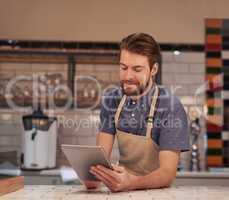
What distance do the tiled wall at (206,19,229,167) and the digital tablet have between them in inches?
91.9

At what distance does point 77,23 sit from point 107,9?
0.29m

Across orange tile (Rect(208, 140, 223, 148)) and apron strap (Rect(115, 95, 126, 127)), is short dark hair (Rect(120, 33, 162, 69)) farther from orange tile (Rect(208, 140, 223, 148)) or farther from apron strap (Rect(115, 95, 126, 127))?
orange tile (Rect(208, 140, 223, 148))

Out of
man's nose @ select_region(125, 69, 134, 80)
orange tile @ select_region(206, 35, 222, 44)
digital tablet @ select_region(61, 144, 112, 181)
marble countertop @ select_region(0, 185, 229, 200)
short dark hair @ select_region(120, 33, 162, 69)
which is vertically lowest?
marble countertop @ select_region(0, 185, 229, 200)

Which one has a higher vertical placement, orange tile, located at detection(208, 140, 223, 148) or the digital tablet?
the digital tablet

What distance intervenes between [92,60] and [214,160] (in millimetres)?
1368

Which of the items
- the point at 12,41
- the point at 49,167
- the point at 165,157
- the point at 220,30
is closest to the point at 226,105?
the point at 220,30

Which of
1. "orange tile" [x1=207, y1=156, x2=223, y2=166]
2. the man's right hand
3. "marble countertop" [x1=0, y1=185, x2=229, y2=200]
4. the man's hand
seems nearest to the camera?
"marble countertop" [x1=0, y1=185, x2=229, y2=200]

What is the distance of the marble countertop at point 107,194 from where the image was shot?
1.48 metres

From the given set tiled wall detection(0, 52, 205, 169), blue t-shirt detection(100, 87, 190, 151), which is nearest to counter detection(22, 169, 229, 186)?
tiled wall detection(0, 52, 205, 169)

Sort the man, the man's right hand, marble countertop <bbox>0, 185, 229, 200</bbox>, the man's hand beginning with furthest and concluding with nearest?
the man < the man's right hand < the man's hand < marble countertop <bbox>0, 185, 229, 200</bbox>

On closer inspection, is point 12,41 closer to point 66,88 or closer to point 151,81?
point 66,88

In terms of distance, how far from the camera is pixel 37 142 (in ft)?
11.6

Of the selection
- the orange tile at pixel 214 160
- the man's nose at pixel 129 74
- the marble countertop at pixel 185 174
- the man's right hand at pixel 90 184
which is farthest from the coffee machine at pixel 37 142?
the man's right hand at pixel 90 184

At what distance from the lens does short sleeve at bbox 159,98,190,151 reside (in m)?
1.89
